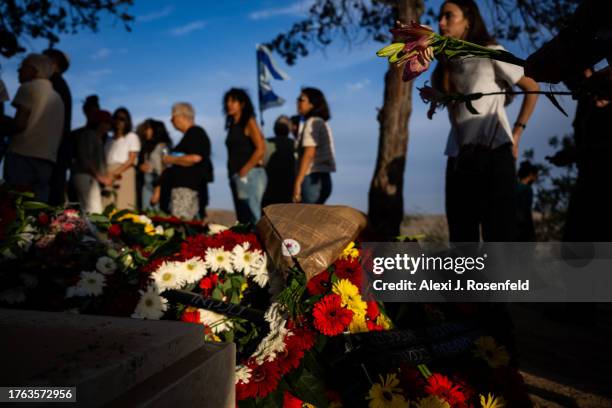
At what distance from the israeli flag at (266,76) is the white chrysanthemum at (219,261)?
593 centimetres

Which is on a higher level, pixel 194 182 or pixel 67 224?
pixel 194 182

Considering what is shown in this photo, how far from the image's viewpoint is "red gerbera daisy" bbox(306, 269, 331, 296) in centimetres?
199

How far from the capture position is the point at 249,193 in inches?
196

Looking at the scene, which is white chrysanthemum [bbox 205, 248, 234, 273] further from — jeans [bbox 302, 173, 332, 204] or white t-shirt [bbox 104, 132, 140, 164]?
white t-shirt [bbox 104, 132, 140, 164]

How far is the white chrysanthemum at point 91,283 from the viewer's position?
2.34 metres

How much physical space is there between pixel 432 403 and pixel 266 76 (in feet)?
23.5

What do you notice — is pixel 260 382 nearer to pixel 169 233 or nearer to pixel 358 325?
pixel 358 325

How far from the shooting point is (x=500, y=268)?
8.92ft

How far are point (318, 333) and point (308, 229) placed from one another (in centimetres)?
47

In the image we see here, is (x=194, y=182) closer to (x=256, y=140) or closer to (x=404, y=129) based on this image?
(x=256, y=140)

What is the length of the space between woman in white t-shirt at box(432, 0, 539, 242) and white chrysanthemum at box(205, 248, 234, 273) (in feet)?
4.65

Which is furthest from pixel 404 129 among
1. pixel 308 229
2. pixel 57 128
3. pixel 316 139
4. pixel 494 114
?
pixel 308 229

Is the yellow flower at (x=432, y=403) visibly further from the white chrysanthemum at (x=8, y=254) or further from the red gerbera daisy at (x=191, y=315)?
the white chrysanthemum at (x=8, y=254)

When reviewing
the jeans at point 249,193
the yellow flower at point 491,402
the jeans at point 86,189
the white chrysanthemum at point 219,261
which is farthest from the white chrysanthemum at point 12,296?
the jeans at point 86,189
